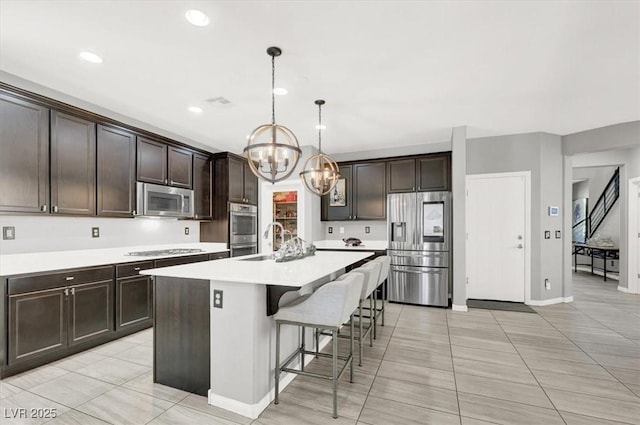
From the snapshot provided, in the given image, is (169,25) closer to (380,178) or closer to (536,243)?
(380,178)

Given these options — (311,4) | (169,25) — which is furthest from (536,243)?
(169,25)

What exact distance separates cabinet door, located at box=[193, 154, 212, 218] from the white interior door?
13.8ft

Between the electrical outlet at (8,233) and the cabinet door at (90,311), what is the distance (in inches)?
28.7

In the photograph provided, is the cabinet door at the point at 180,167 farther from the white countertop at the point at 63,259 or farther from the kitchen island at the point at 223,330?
the kitchen island at the point at 223,330

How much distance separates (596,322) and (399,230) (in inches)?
104

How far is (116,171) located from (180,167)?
95 centimetres

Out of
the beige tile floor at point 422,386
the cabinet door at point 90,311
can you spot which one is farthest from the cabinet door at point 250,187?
the beige tile floor at point 422,386

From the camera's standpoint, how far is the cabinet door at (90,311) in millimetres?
2861

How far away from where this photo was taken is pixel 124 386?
7.68 ft

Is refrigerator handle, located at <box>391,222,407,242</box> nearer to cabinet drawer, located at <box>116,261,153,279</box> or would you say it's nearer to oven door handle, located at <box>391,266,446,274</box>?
oven door handle, located at <box>391,266,446,274</box>

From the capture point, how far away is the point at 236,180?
16.5 ft

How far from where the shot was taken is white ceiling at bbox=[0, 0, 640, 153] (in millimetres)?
1978

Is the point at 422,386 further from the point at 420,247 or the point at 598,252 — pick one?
the point at 598,252

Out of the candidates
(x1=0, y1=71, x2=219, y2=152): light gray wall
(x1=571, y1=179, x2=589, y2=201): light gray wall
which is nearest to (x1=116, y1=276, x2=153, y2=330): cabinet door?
(x1=0, y1=71, x2=219, y2=152): light gray wall
